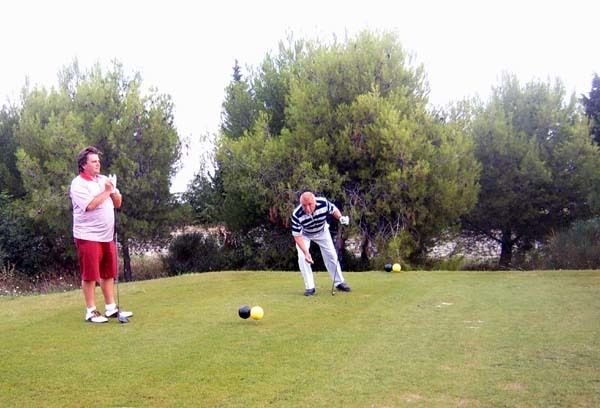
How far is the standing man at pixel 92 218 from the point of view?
790 centimetres

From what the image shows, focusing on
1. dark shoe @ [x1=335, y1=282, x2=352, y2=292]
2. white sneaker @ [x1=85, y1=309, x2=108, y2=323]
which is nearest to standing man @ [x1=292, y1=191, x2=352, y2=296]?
dark shoe @ [x1=335, y1=282, x2=352, y2=292]

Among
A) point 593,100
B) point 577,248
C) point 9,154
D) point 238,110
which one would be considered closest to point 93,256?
point 577,248

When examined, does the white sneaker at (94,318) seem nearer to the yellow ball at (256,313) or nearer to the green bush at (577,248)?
the yellow ball at (256,313)

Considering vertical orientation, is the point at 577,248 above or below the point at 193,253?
below

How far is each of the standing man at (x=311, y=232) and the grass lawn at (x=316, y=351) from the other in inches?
18.4

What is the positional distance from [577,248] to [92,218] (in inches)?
663

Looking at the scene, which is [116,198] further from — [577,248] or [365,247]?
[577,248]

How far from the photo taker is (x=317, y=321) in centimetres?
795

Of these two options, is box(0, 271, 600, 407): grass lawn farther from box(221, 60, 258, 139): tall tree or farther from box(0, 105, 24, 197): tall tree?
box(0, 105, 24, 197): tall tree

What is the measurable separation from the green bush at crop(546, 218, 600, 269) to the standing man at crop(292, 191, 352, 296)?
11.7 m

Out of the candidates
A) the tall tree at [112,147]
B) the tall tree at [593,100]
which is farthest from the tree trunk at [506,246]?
the tall tree at [112,147]

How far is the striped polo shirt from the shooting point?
10664 mm

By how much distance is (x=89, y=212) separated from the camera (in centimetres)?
801

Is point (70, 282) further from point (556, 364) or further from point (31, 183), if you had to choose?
point (556, 364)
